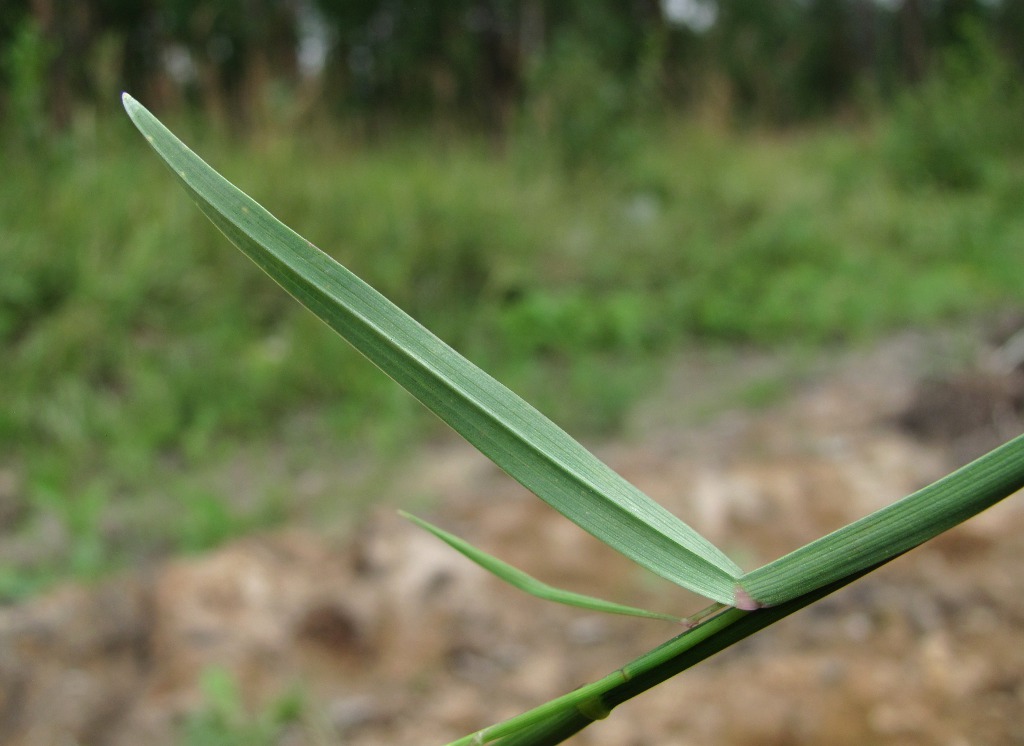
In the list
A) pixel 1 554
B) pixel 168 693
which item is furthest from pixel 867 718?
pixel 1 554

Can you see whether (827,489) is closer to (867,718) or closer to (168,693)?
(867,718)

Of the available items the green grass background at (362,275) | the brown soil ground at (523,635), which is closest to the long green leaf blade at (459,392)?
the brown soil ground at (523,635)

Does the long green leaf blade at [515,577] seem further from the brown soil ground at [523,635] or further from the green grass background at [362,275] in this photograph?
the green grass background at [362,275]

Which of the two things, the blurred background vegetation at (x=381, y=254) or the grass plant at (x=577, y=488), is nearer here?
the grass plant at (x=577, y=488)

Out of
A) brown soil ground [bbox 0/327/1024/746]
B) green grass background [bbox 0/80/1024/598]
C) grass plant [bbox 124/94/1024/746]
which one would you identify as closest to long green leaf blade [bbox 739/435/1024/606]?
grass plant [bbox 124/94/1024/746]

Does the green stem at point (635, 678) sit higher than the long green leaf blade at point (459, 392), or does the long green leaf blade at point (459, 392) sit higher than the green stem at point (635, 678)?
the long green leaf blade at point (459, 392)

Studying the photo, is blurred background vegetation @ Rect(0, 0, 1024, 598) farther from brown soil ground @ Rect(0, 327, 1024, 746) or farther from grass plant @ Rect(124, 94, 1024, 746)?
grass plant @ Rect(124, 94, 1024, 746)

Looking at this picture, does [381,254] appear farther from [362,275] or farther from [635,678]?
[635,678]
